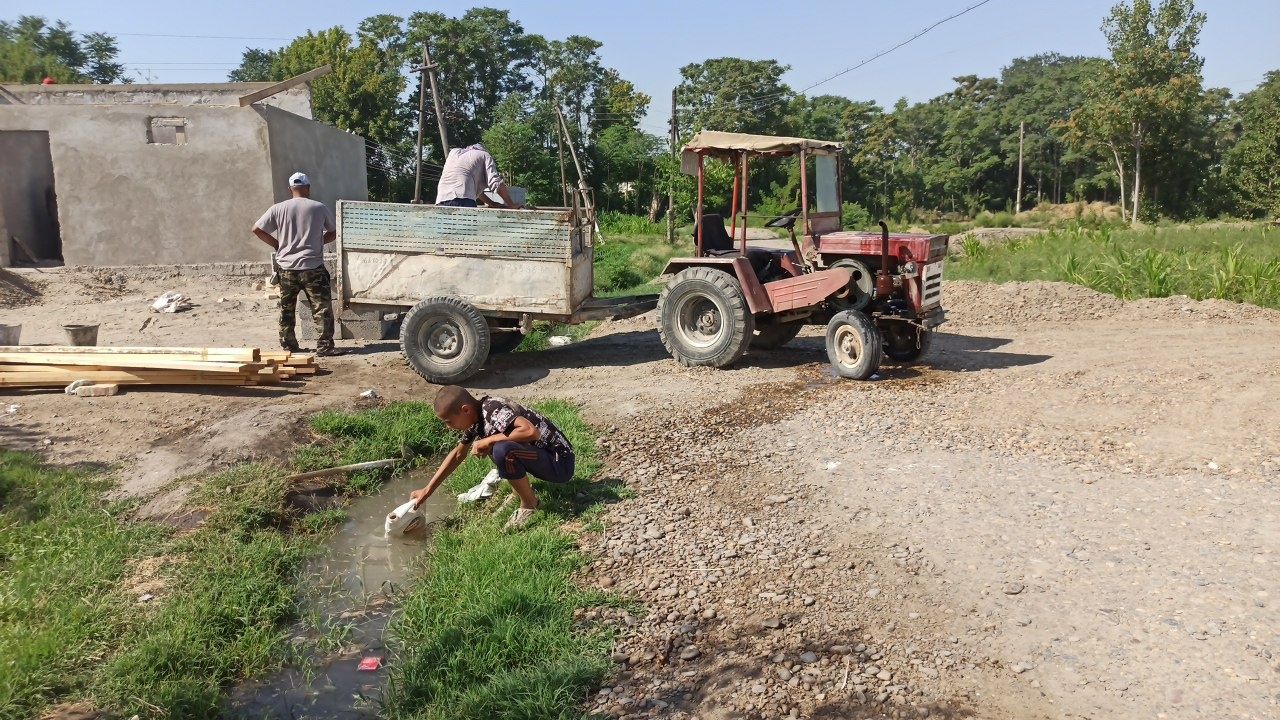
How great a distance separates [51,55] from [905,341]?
51.8m

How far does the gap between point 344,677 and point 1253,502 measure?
4.99 metres

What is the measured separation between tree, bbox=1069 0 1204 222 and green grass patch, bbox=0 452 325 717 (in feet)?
109

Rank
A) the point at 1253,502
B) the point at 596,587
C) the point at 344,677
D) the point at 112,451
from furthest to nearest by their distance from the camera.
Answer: the point at 112,451 < the point at 1253,502 < the point at 596,587 < the point at 344,677

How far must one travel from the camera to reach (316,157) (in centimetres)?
1744

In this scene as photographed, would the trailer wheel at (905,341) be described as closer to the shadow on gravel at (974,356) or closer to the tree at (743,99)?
the shadow on gravel at (974,356)

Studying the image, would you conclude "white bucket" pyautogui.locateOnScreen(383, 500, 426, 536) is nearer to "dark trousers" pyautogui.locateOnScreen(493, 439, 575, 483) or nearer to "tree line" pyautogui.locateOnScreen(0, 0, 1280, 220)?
"dark trousers" pyautogui.locateOnScreen(493, 439, 575, 483)

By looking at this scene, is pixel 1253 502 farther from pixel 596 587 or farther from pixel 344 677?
pixel 344 677

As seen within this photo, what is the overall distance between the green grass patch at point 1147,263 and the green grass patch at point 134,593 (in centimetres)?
1135

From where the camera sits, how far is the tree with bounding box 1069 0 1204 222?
3194 cm

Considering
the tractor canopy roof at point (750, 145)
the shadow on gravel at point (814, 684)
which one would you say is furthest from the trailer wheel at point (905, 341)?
the shadow on gravel at point (814, 684)

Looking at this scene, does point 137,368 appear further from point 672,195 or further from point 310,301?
point 672,195

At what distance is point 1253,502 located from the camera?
5.09m

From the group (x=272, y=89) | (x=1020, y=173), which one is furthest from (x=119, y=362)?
(x=1020, y=173)

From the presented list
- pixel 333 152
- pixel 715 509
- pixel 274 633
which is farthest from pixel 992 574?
pixel 333 152
